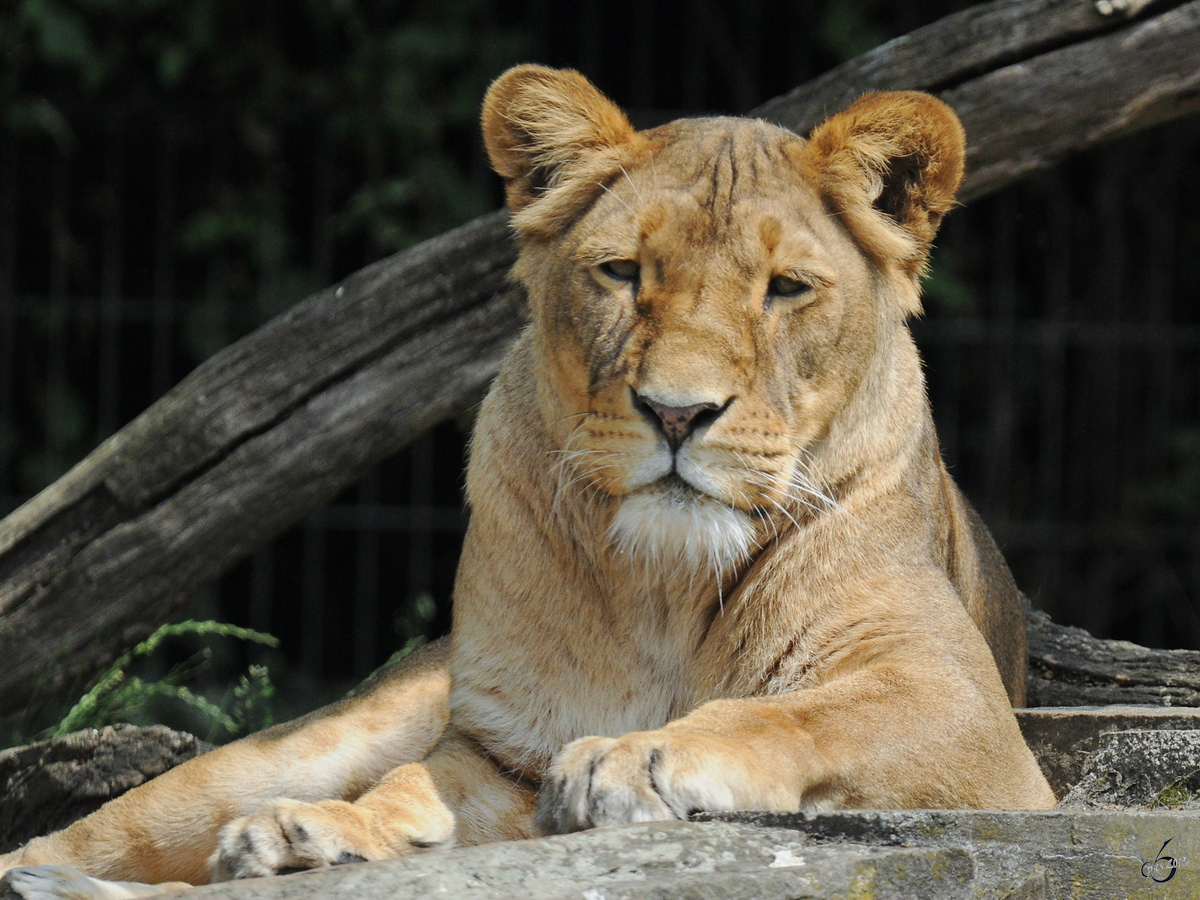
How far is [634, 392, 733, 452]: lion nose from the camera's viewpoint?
1.94m

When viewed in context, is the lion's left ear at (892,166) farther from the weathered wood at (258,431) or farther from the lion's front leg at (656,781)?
the weathered wood at (258,431)

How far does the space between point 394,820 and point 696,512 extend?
59 cm

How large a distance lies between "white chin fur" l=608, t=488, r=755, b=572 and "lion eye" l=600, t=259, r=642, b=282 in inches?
12.9

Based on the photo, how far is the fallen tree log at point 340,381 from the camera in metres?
3.27

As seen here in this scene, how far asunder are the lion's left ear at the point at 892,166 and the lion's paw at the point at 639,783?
921 millimetres

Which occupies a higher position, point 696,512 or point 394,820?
point 696,512

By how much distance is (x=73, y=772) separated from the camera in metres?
2.84

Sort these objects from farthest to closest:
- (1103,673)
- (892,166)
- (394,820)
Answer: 1. (1103,673)
2. (892,166)
3. (394,820)

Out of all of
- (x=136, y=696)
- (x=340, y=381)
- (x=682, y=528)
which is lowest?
(x=136, y=696)

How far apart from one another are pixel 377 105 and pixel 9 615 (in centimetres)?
206

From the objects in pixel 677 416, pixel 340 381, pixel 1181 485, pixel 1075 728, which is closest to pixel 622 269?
pixel 677 416

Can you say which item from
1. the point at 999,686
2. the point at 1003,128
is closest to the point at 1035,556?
the point at 1003,128

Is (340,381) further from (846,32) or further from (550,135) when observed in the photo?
(846,32)

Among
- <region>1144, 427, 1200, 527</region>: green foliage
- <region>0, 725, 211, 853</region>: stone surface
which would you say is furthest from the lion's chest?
<region>1144, 427, 1200, 527</region>: green foliage
